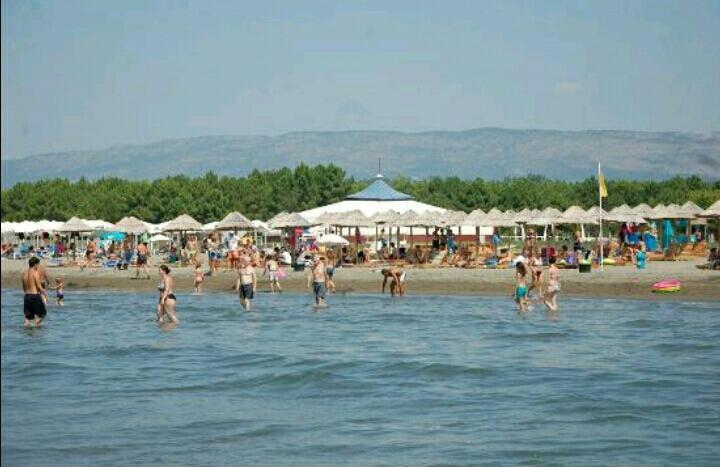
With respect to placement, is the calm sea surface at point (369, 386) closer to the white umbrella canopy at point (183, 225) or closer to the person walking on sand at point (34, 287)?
the person walking on sand at point (34, 287)

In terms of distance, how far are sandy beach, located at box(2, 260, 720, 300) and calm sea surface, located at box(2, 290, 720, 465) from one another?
228cm

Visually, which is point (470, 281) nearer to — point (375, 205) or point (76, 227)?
point (375, 205)

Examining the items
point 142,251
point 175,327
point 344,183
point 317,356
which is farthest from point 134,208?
point 317,356

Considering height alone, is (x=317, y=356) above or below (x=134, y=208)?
below

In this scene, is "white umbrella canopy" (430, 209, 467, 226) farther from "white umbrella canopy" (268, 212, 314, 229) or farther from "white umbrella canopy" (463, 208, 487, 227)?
"white umbrella canopy" (268, 212, 314, 229)

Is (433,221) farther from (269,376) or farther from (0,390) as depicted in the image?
(0,390)

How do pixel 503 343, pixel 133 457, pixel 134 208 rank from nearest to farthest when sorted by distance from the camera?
pixel 133 457 < pixel 503 343 < pixel 134 208

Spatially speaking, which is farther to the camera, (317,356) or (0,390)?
(317,356)

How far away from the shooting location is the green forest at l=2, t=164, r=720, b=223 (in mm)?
83312

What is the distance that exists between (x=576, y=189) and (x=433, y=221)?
6672 cm

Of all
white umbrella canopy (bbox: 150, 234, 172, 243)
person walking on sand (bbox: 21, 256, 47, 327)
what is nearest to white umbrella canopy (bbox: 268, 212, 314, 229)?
white umbrella canopy (bbox: 150, 234, 172, 243)

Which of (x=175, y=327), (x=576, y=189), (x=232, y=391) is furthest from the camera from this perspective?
(x=576, y=189)

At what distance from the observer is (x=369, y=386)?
1877 centimetres

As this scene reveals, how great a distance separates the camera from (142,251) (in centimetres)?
4394
